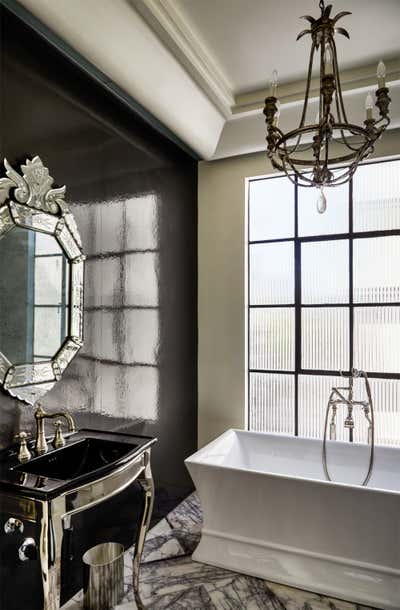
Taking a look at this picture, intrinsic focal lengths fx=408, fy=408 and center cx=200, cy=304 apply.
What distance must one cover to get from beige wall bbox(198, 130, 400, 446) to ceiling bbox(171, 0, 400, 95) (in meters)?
0.78

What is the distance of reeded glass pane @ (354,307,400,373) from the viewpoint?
115 inches

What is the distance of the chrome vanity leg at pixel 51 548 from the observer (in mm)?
1364

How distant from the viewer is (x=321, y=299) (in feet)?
10.4

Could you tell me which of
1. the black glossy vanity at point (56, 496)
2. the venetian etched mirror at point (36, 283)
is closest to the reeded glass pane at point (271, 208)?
the venetian etched mirror at point (36, 283)

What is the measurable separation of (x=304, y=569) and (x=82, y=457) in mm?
1305

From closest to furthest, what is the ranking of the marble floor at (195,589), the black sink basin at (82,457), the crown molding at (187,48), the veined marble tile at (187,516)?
the black sink basin at (82,457) < the marble floor at (195,589) < the crown molding at (187,48) < the veined marble tile at (187,516)

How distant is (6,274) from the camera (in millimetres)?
1689

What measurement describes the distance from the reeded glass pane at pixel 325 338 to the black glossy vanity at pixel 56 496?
1.66 metres

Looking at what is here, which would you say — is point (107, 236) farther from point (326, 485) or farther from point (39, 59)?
A: point (326, 485)

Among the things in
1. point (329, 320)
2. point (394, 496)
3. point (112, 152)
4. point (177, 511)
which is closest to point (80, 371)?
point (112, 152)

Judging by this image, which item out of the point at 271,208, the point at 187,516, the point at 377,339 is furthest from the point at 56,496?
the point at 271,208

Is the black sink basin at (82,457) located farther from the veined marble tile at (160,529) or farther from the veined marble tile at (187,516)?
the veined marble tile at (187,516)

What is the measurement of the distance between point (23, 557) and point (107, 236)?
1.58m

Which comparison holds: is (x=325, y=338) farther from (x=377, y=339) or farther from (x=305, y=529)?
(x=305, y=529)
